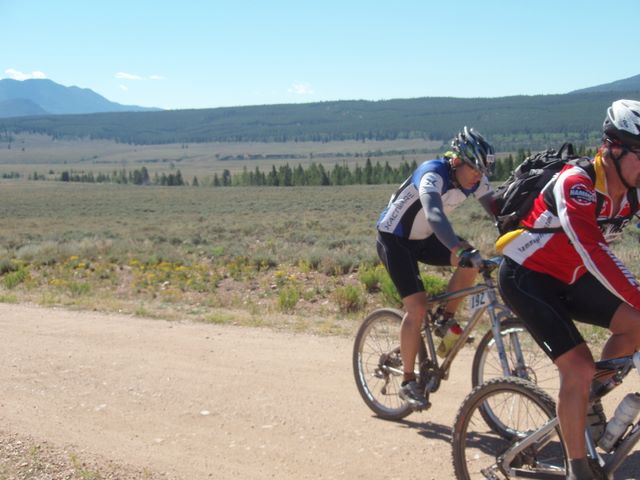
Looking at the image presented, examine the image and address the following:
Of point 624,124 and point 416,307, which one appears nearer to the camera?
point 624,124

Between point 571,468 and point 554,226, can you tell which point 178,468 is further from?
point 554,226

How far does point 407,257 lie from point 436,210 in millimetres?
581

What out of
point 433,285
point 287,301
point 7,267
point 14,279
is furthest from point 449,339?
point 7,267

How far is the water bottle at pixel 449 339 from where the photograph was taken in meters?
4.96

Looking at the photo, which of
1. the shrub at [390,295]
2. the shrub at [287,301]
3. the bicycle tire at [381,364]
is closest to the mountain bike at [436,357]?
the bicycle tire at [381,364]

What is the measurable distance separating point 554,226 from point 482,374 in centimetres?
161

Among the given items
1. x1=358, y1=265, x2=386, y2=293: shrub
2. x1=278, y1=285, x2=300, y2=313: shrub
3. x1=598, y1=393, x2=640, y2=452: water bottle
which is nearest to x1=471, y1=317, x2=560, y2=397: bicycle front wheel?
x1=598, y1=393, x2=640, y2=452: water bottle

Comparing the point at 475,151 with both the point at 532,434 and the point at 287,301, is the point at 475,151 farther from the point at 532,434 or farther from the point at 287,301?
the point at 287,301

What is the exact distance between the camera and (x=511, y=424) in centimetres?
426

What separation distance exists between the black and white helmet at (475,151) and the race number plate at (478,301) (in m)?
Answer: 0.80

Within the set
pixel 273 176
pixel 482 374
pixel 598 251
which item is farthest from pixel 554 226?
pixel 273 176

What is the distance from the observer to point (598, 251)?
334 centimetres

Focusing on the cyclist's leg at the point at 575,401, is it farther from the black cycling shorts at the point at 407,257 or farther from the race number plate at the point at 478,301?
the black cycling shorts at the point at 407,257

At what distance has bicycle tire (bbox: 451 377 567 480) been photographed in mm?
3596
